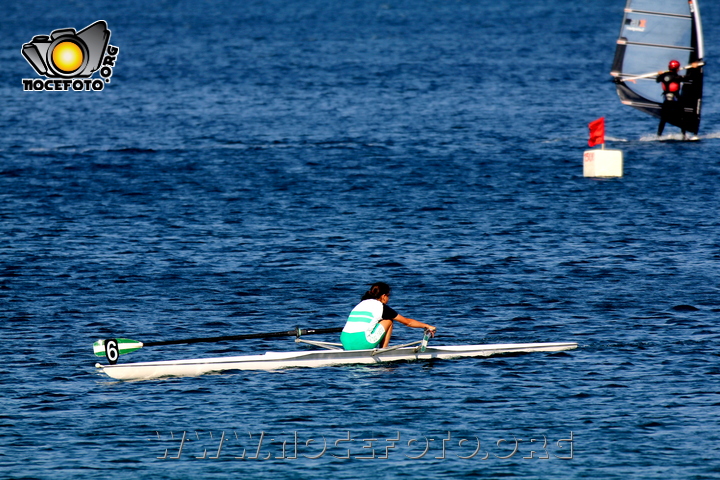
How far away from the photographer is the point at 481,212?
39.8 meters

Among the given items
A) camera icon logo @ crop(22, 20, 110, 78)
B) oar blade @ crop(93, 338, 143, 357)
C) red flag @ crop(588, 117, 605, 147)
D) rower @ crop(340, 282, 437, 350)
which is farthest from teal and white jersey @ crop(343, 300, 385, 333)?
camera icon logo @ crop(22, 20, 110, 78)

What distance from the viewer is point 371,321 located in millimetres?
21938

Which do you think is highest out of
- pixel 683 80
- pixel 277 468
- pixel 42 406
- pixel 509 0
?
pixel 509 0

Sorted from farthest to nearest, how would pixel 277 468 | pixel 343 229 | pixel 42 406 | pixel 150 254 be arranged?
pixel 343 229
pixel 150 254
pixel 42 406
pixel 277 468

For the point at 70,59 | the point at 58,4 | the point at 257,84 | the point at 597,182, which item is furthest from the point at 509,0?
the point at 597,182

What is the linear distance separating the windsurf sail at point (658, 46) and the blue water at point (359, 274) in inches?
120

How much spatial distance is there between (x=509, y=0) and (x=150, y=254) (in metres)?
153

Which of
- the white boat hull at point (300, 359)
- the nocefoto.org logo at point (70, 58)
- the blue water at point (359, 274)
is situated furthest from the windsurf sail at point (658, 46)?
the white boat hull at point (300, 359)

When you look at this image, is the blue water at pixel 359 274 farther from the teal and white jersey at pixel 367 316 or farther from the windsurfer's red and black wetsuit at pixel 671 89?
the windsurfer's red and black wetsuit at pixel 671 89

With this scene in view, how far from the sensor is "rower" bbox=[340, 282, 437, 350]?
72.0ft

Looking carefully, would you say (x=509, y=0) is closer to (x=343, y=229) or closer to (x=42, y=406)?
(x=343, y=229)

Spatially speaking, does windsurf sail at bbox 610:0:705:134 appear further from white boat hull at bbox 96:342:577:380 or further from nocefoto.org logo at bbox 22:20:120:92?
white boat hull at bbox 96:342:577:380

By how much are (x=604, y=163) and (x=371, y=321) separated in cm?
2586

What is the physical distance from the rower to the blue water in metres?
0.57
